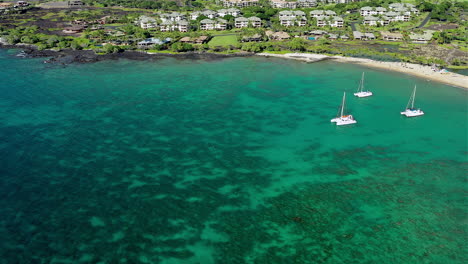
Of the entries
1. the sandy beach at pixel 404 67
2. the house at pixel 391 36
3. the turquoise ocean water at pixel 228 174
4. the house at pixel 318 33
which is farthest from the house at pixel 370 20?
the turquoise ocean water at pixel 228 174

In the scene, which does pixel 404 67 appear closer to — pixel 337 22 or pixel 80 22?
pixel 337 22

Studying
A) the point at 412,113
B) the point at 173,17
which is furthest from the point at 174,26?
the point at 412,113

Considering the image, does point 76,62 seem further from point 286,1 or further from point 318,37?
point 286,1

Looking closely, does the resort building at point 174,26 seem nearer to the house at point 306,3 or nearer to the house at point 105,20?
the house at point 105,20

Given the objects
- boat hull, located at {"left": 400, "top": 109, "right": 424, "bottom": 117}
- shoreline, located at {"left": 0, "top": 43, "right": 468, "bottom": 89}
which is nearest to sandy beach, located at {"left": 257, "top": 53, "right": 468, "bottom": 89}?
shoreline, located at {"left": 0, "top": 43, "right": 468, "bottom": 89}

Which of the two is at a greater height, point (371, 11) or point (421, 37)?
point (371, 11)

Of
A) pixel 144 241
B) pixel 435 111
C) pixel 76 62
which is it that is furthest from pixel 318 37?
pixel 144 241
